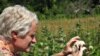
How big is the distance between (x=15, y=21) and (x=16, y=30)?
0.07 metres

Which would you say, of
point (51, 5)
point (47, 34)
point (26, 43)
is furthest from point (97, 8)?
point (26, 43)

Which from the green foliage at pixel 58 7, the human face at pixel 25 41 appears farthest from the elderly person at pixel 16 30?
the green foliage at pixel 58 7

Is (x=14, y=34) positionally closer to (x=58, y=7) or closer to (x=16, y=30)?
(x=16, y=30)

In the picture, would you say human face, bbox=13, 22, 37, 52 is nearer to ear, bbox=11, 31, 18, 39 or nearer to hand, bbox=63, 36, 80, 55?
ear, bbox=11, 31, 18, 39

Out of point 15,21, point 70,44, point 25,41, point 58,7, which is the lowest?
point 58,7

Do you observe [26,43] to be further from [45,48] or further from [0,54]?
[45,48]

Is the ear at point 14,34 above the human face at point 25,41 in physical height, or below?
above

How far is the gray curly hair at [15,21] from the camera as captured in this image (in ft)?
11.1

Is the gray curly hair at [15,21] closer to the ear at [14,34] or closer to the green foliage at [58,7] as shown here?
the ear at [14,34]

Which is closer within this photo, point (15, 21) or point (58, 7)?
point (15, 21)

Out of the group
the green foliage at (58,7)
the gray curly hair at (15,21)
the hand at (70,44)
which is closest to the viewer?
the gray curly hair at (15,21)

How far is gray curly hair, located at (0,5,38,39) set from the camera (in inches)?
133

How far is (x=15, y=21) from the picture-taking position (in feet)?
11.1

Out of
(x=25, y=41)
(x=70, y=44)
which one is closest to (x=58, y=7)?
(x=70, y=44)
